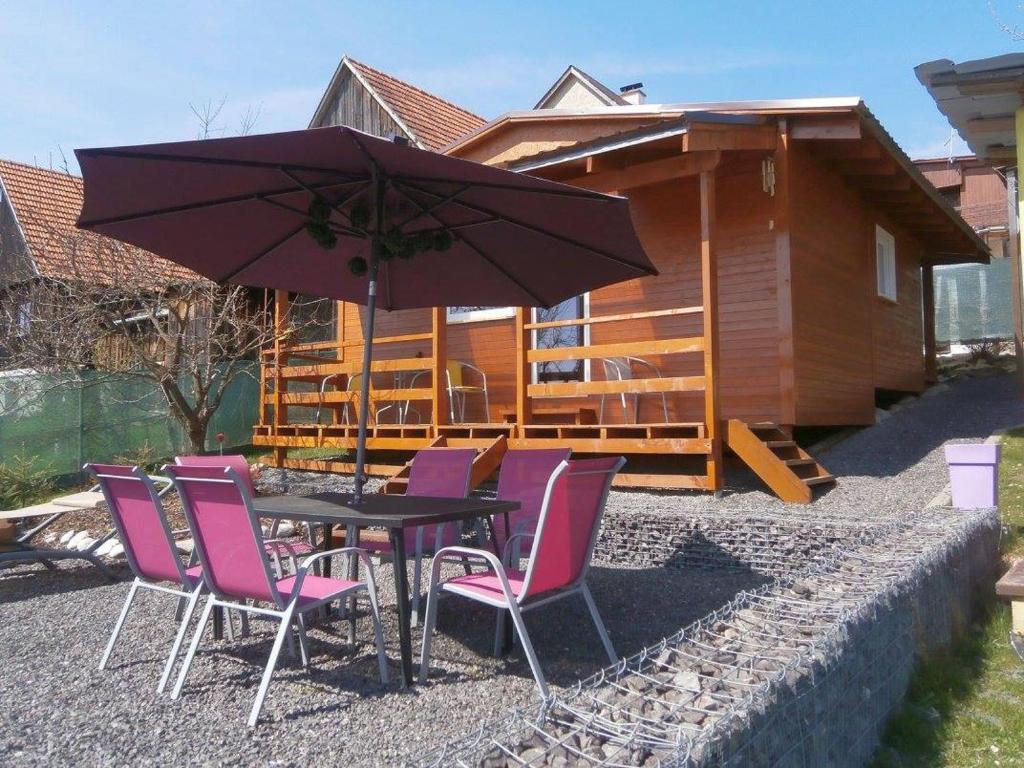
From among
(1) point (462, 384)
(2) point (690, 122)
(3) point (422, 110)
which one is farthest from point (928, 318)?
(2) point (690, 122)

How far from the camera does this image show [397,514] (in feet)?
12.2

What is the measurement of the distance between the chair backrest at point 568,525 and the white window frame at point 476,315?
6.96 m

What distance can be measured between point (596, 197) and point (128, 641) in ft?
10.6

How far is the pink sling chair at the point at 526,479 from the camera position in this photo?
16.7 feet

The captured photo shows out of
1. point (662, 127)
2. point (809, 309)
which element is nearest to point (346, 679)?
point (662, 127)

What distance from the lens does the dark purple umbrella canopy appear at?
3885mm

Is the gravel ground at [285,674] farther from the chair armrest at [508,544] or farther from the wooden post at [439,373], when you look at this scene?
the wooden post at [439,373]

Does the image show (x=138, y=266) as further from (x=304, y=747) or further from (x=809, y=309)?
(x=304, y=747)

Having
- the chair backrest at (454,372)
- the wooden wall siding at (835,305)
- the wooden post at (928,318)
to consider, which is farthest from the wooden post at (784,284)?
the wooden post at (928,318)

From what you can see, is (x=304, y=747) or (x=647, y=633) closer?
(x=304, y=747)

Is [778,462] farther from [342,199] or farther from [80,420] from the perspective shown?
[80,420]

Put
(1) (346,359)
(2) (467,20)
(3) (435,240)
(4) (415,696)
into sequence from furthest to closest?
(1) (346,359) → (2) (467,20) → (3) (435,240) → (4) (415,696)

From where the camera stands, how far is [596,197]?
4.47m

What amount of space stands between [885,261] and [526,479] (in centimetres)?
897
